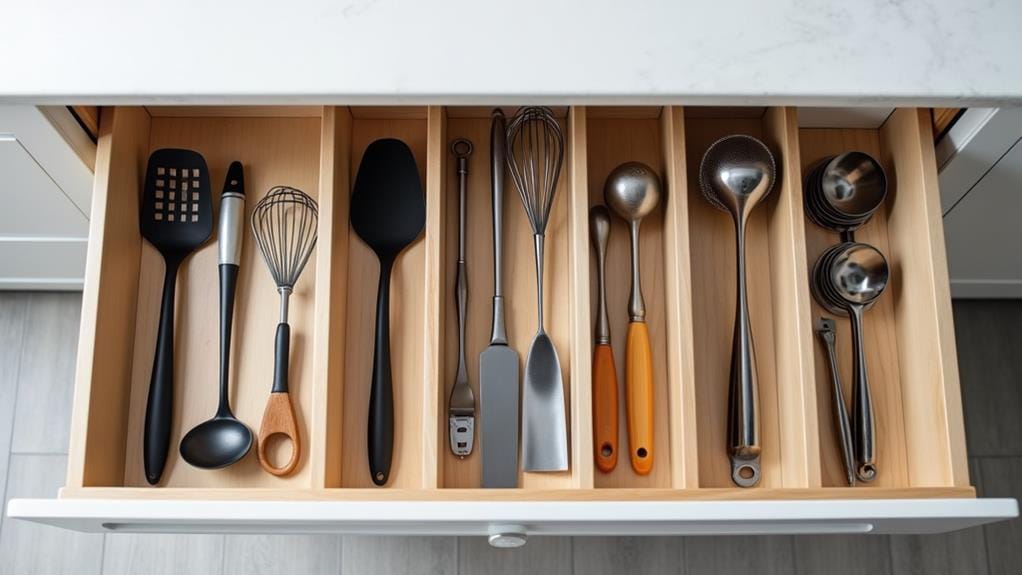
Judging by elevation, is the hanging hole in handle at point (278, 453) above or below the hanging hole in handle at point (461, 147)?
below

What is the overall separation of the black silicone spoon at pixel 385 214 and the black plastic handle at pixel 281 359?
0.33ft

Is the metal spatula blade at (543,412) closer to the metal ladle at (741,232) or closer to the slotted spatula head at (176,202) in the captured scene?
the metal ladle at (741,232)

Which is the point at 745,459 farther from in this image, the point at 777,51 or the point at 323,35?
the point at 323,35

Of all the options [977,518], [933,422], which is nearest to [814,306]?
[933,422]

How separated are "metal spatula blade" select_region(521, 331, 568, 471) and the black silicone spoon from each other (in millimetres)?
160

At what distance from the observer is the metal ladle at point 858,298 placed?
1189mm

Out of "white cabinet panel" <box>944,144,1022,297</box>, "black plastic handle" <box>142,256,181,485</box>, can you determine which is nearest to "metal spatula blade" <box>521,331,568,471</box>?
"black plastic handle" <box>142,256,181,485</box>

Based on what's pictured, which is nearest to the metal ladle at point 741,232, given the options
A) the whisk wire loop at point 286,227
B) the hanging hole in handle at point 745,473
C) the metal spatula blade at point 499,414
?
the hanging hole in handle at point 745,473

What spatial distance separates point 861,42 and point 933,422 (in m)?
0.42

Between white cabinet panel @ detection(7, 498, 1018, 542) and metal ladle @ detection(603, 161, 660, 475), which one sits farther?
metal ladle @ detection(603, 161, 660, 475)

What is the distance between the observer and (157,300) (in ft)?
4.15

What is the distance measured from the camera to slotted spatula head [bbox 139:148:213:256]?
126 cm

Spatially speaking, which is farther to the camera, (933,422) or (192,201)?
(192,201)

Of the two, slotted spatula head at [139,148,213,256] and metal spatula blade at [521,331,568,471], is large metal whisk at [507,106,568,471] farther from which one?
slotted spatula head at [139,148,213,256]
